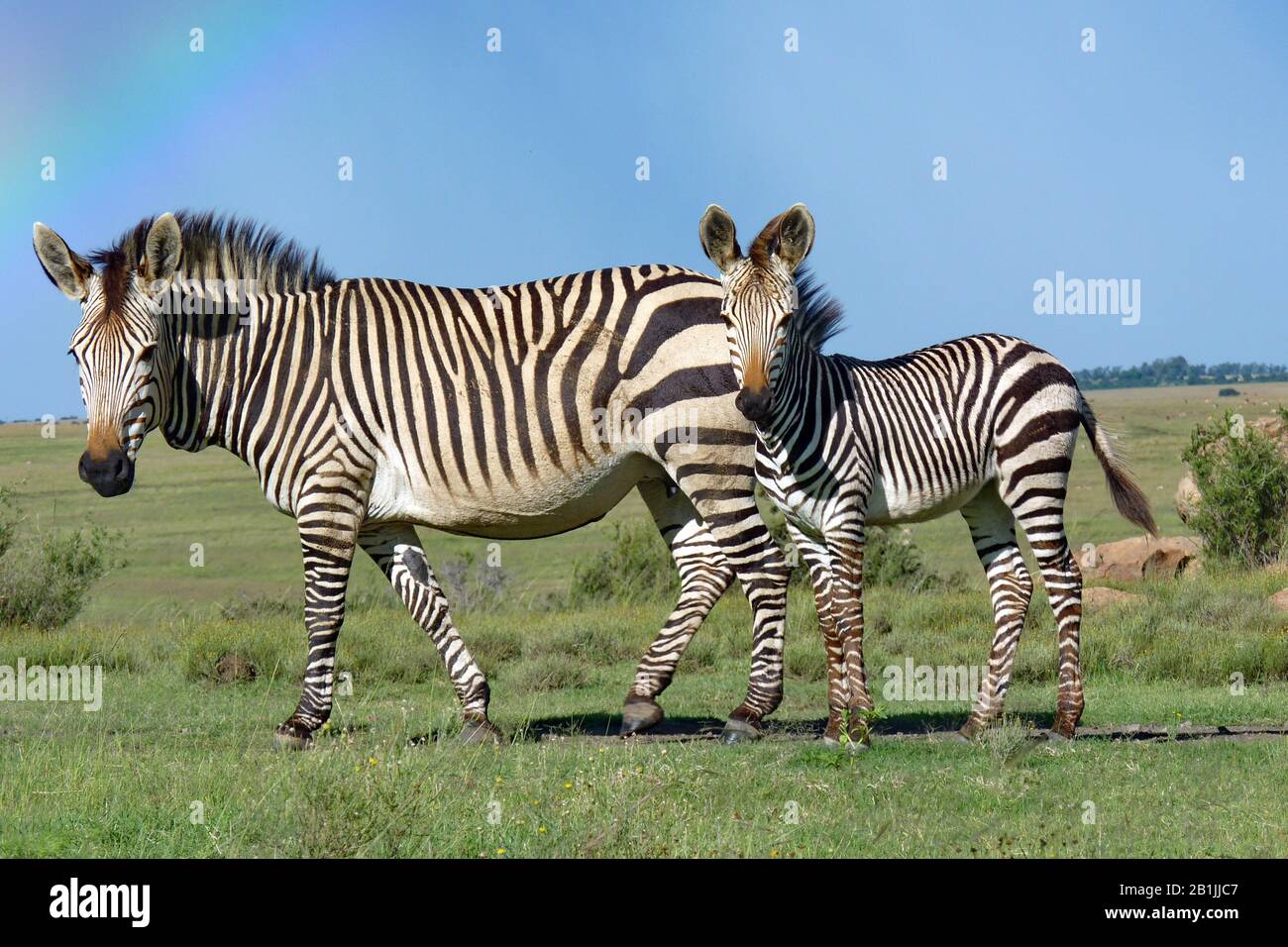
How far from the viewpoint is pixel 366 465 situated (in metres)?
9.01

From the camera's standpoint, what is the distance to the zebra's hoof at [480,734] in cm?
877

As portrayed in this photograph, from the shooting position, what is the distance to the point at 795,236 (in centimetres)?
869

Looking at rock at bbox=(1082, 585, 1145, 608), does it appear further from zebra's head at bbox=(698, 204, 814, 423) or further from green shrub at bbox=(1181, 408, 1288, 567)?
zebra's head at bbox=(698, 204, 814, 423)

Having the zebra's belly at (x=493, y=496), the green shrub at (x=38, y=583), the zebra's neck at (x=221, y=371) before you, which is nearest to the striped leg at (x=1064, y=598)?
the zebra's belly at (x=493, y=496)

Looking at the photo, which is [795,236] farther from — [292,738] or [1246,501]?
[1246,501]

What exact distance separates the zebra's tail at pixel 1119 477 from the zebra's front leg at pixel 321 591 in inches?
205

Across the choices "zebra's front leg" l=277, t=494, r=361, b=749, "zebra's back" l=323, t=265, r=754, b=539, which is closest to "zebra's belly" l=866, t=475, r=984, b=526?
"zebra's back" l=323, t=265, r=754, b=539

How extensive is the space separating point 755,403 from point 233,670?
6.71 metres

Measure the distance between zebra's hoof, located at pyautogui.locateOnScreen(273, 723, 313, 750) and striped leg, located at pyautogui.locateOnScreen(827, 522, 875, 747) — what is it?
335cm

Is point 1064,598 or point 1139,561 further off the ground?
point 1064,598

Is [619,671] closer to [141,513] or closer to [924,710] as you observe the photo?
[924,710]

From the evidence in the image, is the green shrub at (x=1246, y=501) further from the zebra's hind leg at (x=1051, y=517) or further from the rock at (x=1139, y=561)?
the zebra's hind leg at (x=1051, y=517)

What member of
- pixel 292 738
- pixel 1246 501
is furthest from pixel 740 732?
pixel 1246 501

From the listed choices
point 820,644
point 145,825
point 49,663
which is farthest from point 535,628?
point 145,825
